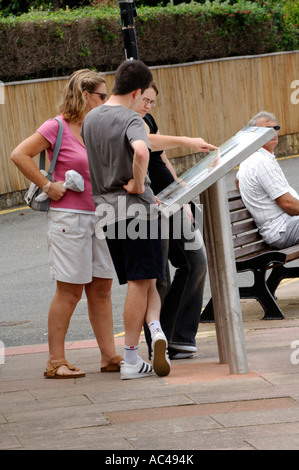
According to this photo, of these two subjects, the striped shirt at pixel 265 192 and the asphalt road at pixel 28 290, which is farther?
the asphalt road at pixel 28 290

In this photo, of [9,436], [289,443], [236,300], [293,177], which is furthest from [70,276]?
[293,177]

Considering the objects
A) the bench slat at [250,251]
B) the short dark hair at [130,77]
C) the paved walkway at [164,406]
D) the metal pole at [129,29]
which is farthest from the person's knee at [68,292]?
the metal pole at [129,29]

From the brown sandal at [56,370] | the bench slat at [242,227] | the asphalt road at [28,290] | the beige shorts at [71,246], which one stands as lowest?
the asphalt road at [28,290]

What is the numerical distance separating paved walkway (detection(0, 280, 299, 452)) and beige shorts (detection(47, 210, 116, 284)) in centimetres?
64

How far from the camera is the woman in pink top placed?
5457 millimetres

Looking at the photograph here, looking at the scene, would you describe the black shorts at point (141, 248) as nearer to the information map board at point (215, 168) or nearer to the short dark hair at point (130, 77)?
the information map board at point (215, 168)

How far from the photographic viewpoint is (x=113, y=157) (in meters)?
5.04

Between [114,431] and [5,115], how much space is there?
13.0 m

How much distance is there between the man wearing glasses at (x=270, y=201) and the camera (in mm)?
7426

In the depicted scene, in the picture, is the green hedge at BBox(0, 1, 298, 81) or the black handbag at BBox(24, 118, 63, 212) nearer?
the black handbag at BBox(24, 118, 63, 212)

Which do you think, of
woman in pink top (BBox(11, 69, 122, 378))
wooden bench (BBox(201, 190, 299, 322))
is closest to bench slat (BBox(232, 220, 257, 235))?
wooden bench (BBox(201, 190, 299, 322))

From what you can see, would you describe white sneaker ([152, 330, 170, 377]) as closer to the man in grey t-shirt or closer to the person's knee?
the man in grey t-shirt

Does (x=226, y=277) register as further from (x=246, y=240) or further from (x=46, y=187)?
(x=246, y=240)

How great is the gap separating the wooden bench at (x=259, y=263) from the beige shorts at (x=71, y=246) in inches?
75.8
